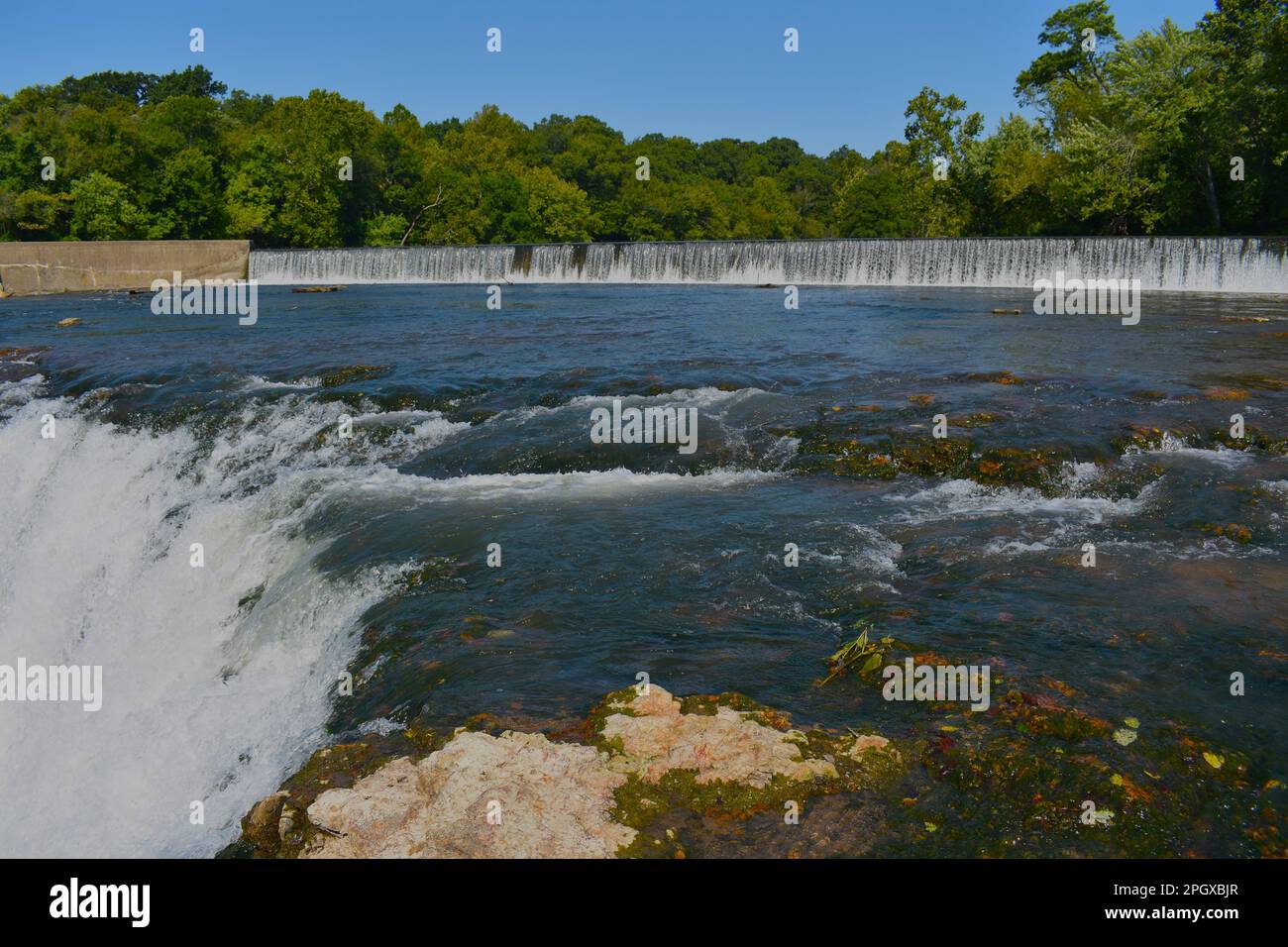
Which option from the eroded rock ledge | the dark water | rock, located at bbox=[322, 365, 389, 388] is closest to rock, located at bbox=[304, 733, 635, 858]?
the eroded rock ledge

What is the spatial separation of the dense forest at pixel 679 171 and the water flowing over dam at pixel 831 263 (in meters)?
7.16

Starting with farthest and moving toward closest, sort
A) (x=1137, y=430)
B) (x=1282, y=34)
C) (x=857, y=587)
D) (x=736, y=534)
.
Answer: (x=1282, y=34), (x=1137, y=430), (x=736, y=534), (x=857, y=587)

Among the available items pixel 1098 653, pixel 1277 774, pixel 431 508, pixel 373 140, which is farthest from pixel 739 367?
pixel 373 140

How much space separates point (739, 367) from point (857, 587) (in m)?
9.55

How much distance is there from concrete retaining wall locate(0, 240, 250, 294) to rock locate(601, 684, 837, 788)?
40.9 m

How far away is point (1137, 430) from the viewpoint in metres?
11.0

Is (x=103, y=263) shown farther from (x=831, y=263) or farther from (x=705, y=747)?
(x=705, y=747)

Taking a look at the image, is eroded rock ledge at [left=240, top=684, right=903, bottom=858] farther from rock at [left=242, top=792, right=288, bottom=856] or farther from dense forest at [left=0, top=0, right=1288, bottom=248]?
dense forest at [left=0, top=0, right=1288, bottom=248]

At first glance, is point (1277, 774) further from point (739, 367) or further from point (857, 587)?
point (739, 367)

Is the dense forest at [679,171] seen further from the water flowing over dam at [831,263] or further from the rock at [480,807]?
the rock at [480,807]

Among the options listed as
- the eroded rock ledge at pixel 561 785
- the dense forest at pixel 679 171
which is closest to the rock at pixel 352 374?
the eroded rock ledge at pixel 561 785

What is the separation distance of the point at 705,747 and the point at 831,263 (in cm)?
3481
